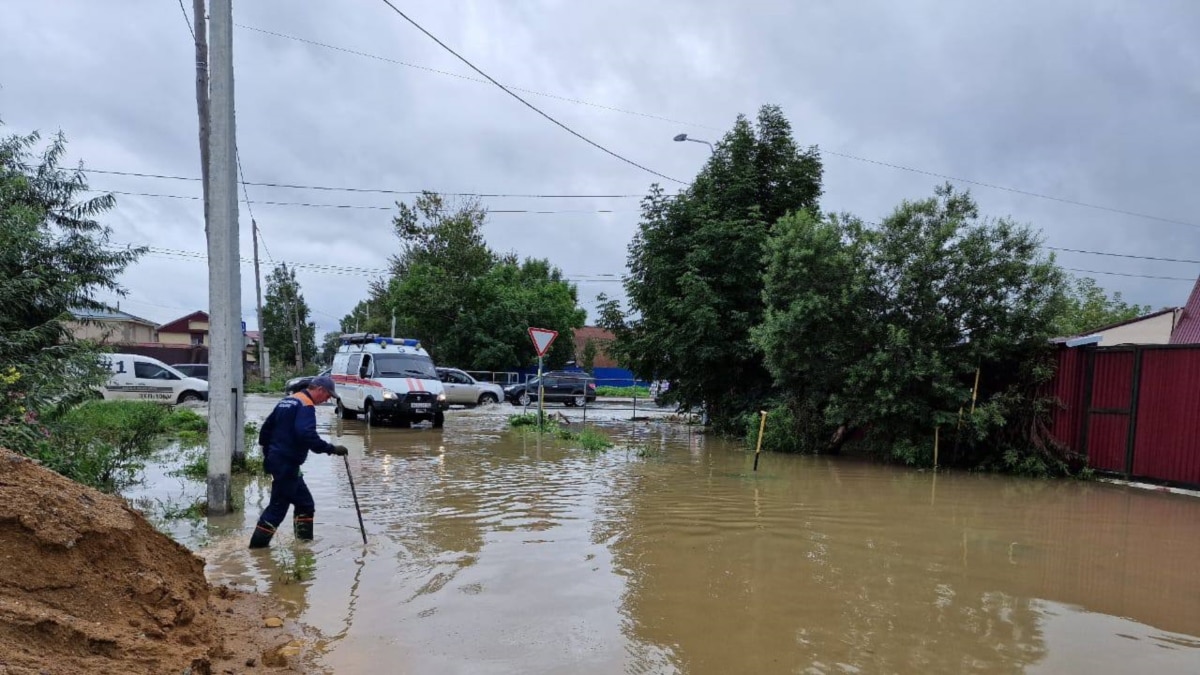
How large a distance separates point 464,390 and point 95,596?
2491cm

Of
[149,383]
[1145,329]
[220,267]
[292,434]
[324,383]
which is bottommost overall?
[149,383]

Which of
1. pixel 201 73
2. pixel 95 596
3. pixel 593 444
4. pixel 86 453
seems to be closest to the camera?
pixel 95 596

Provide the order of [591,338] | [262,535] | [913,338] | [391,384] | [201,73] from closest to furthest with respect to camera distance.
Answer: [262,535]
[201,73]
[913,338]
[391,384]
[591,338]

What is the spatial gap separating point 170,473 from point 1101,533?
11.9m

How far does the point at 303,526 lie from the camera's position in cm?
684

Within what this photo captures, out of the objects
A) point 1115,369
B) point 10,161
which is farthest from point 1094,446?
point 10,161

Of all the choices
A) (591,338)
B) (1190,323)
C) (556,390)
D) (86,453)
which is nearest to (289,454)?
(86,453)

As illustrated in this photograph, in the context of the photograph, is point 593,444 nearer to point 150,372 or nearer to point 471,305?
point 150,372

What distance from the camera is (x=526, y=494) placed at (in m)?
9.70

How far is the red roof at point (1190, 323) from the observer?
580 inches

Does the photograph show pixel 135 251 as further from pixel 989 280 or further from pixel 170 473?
pixel 989 280

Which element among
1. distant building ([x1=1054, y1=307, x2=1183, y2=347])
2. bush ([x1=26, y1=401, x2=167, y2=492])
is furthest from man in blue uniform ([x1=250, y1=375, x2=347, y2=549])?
distant building ([x1=1054, y1=307, x2=1183, y2=347])

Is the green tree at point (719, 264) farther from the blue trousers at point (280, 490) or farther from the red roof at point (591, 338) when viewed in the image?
the red roof at point (591, 338)

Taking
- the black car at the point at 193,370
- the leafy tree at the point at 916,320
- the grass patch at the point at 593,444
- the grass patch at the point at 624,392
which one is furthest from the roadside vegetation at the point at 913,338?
the grass patch at the point at 624,392
